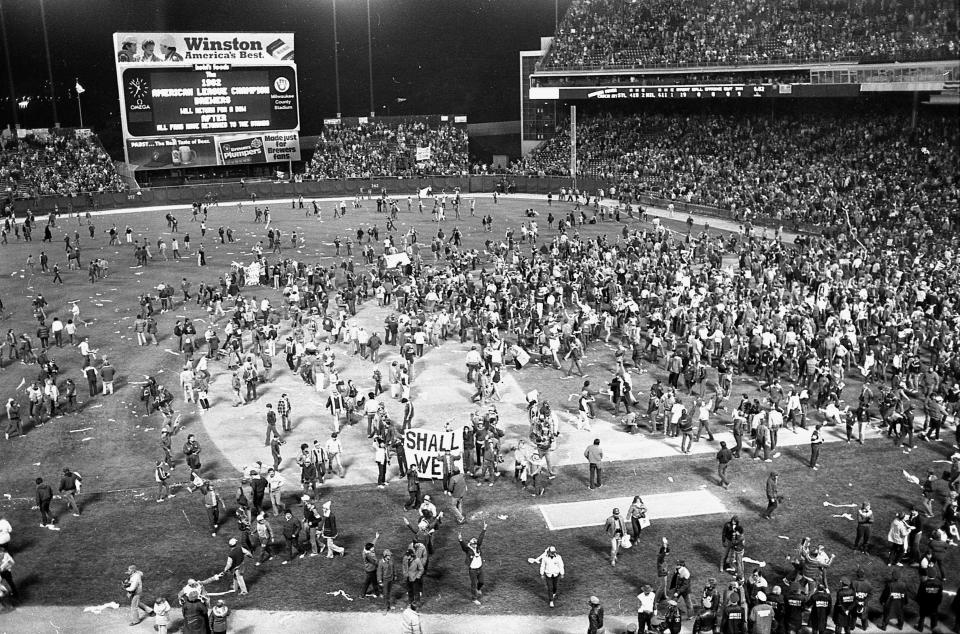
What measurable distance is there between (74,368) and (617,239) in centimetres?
3010

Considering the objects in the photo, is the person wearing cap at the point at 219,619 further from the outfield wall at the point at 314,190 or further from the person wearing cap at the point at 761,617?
the outfield wall at the point at 314,190

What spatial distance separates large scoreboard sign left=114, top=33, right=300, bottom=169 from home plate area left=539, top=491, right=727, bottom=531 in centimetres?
6007

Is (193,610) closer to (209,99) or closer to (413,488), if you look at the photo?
(413,488)

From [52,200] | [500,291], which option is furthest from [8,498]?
[52,200]

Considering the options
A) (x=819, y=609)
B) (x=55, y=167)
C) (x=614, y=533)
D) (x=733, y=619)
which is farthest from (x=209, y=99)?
(x=819, y=609)

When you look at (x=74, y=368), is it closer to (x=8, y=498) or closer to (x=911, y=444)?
(x=8, y=498)

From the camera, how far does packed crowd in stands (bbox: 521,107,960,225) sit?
166 ft

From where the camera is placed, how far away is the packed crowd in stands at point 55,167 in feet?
208

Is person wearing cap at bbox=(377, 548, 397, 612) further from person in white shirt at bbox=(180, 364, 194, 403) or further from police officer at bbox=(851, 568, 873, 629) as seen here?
person in white shirt at bbox=(180, 364, 194, 403)

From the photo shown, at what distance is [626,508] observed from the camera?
21.5m

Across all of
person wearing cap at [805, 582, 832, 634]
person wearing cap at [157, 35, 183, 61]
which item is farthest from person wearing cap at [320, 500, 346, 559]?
Result: person wearing cap at [157, 35, 183, 61]

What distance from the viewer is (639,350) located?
32.7m

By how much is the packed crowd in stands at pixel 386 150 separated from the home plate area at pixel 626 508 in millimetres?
56888

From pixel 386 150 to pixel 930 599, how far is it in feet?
227
